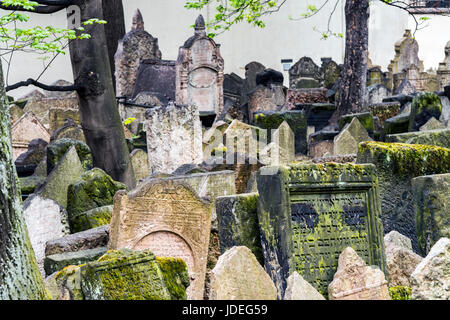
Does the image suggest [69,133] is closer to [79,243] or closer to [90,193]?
[90,193]

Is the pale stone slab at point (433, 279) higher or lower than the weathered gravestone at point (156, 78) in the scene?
lower

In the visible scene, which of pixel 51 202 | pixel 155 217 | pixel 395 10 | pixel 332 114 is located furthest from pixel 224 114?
pixel 395 10

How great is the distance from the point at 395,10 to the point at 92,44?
84.7ft

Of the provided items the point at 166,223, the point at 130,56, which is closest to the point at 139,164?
the point at 166,223

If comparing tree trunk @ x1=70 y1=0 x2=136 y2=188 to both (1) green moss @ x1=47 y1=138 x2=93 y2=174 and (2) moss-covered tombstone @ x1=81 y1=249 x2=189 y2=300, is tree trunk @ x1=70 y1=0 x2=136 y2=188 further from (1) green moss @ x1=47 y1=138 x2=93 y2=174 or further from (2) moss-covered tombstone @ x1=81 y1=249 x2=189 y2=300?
(2) moss-covered tombstone @ x1=81 y1=249 x2=189 y2=300

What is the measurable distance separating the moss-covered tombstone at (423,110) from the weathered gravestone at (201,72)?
719 centimetres

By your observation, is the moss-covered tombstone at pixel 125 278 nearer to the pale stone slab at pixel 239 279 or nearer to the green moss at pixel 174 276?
the green moss at pixel 174 276

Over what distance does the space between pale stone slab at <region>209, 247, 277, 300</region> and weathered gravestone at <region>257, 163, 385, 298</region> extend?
0.93 m

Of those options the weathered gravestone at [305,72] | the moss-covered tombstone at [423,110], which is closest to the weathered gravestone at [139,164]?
the moss-covered tombstone at [423,110]

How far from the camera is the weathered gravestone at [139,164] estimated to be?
11.7 m

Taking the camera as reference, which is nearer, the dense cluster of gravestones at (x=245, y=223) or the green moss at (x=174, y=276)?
the dense cluster of gravestones at (x=245, y=223)

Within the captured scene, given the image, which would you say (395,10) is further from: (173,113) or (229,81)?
(173,113)

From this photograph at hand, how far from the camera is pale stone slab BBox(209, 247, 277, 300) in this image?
4609mm

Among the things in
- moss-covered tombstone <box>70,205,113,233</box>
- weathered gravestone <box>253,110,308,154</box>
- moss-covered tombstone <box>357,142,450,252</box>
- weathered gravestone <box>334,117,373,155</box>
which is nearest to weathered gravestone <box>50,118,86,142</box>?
weathered gravestone <box>253,110,308,154</box>
